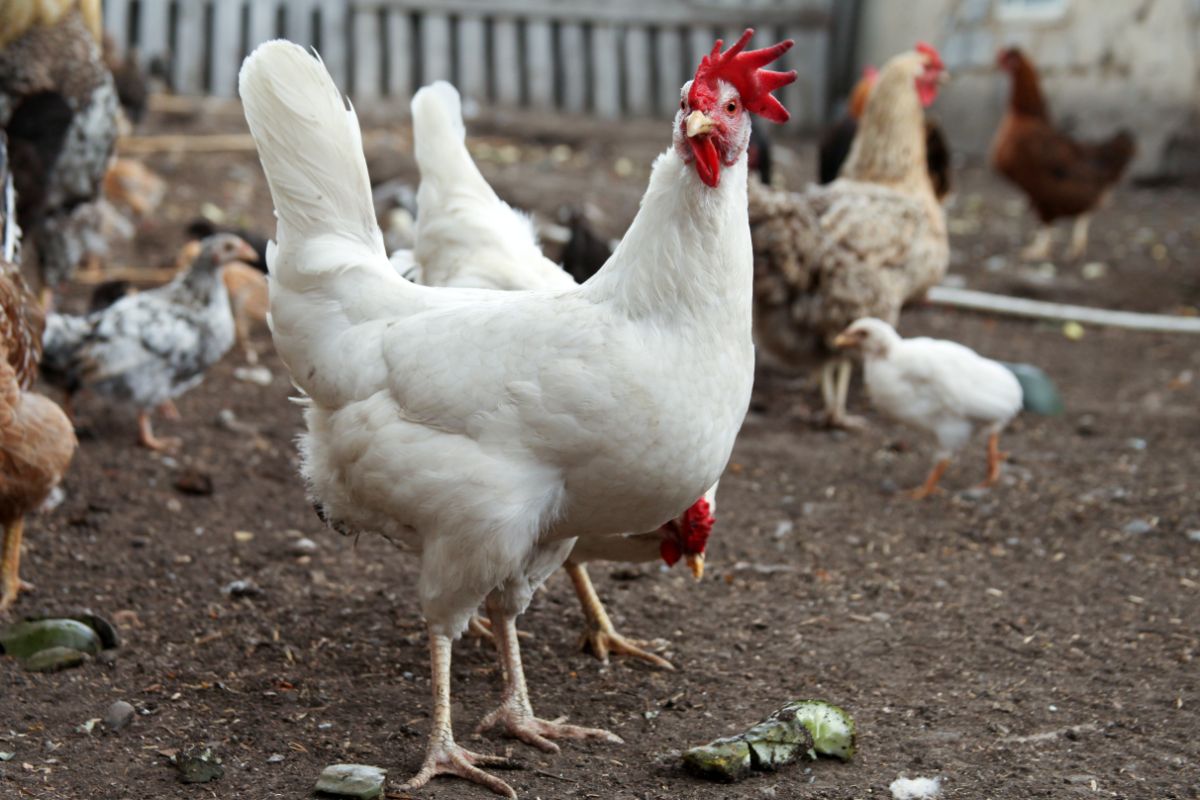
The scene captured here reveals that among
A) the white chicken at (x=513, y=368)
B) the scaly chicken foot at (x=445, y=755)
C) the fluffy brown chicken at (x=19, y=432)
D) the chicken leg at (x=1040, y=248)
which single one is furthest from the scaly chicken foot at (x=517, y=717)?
the chicken leg at (x=1040, y=248)

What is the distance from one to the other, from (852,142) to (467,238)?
483 centimetres

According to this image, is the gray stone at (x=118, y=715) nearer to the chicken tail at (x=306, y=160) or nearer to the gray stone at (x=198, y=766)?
the gray stone at (x=198, y=766)

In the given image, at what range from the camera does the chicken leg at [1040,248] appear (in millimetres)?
9047

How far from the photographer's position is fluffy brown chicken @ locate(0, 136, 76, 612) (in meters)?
3.43

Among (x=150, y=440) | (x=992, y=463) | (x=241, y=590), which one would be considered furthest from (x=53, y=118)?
(x=992, y=463)

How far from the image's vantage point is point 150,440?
5098 millimetres

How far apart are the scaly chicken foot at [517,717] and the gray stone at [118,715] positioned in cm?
88

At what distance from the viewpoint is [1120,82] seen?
1041cm

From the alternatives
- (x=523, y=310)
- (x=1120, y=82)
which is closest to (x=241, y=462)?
(x=523, y=310)

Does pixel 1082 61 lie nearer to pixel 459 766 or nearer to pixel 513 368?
pixel 513 368

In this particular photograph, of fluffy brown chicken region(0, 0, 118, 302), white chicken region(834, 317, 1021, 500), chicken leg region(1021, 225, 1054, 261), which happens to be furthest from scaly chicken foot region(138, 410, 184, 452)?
chicken leg region(1021, 225, 1054, 261)

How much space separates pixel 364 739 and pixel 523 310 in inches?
45.8

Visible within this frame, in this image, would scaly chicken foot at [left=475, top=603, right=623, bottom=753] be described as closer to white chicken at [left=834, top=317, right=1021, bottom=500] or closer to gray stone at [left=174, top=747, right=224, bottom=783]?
gray stone at [left=174, top=747, right=224, bottom=783]

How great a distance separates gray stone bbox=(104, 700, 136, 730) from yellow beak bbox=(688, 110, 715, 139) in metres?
2.00
